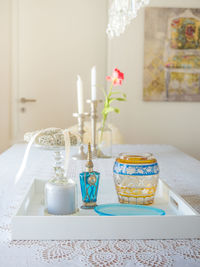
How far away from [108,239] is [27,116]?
122 inches

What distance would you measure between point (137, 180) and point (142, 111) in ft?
9.21

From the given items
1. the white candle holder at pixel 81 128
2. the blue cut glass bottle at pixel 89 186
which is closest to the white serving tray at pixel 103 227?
the blue cut glass bottle at pixel 89 186

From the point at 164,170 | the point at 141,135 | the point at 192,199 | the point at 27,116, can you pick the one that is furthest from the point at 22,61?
the point at 192,199

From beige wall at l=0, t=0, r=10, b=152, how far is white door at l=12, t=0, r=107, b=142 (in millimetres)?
77

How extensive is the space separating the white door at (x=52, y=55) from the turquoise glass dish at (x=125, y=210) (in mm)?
2878

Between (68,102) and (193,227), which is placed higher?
(68,102)

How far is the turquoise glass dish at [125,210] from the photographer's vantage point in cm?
80

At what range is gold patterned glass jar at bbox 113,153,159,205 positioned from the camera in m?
0.92

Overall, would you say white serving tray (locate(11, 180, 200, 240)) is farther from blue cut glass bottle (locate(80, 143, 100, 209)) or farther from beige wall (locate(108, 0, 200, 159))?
beige wall (locate(108, 0, 200, 159))

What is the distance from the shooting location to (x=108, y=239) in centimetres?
72

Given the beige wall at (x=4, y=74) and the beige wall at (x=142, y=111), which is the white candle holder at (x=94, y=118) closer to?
the beige wall at (x=142, y=111)

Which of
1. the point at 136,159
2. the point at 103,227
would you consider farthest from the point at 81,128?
the point at 103,227

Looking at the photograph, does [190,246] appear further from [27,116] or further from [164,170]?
[27,116]

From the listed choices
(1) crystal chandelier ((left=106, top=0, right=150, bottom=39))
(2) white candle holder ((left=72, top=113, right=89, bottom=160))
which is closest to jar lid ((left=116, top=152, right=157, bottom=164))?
(2) white candle holder ((left=72, top=113, right=89, bottom=160))
